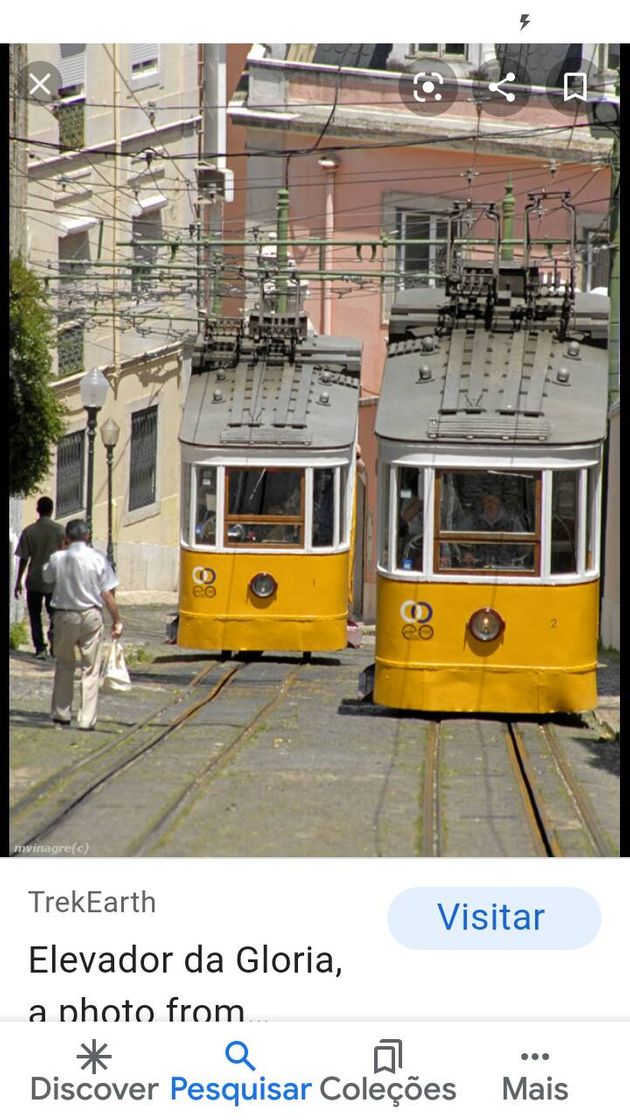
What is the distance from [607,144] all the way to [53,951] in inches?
977

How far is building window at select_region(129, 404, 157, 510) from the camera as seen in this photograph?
119 ft

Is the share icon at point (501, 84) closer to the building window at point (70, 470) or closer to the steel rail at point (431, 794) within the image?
the steel rail at point (431, 794)

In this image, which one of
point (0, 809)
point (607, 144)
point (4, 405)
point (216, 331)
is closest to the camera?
point (0, 809)

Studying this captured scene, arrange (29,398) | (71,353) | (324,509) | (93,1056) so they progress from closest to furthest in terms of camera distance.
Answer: (93,1056), (29,398), (324,509), (71,353)

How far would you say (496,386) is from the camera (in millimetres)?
14156

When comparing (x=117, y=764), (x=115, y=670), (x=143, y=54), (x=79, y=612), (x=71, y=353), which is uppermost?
(x=143, y=54)

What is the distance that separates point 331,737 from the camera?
509 inches

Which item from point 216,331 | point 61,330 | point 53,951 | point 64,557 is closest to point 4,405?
point 53,951

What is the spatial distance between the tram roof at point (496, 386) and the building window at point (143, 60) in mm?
18563

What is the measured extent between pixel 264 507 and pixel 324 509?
601 millimetres

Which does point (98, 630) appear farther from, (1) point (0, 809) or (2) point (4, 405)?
(1) point (0, 809)

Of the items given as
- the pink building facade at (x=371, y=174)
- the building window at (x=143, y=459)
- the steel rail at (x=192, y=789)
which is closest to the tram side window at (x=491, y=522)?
the steel rail at (x=192, y=789)

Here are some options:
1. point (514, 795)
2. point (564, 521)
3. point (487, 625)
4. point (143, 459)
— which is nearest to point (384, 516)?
point (487, 625)

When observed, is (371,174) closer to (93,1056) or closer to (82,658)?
(82,658)
